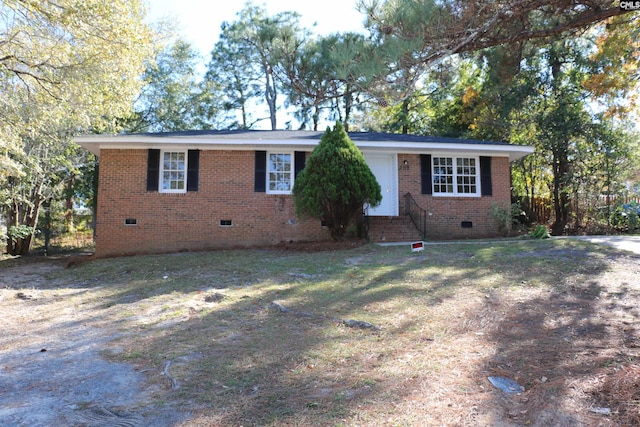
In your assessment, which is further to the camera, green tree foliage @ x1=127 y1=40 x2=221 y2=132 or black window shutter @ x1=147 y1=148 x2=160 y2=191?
green tree foliage @ x1=127 y1=40 x2=221 y2=132

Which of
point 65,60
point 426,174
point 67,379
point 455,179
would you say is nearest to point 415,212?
point 426,174

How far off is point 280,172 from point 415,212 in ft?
Result: 13.8

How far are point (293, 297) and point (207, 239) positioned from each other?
665 centimetres

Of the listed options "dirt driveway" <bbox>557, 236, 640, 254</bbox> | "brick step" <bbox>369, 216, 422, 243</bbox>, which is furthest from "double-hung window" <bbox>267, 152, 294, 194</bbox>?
"dirt driveway" <bbox>557, 236, 640, 254</bbox>

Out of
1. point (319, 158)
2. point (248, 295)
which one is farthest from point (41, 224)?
point (248, 295)

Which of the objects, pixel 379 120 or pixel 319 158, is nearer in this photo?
pixel 319 158

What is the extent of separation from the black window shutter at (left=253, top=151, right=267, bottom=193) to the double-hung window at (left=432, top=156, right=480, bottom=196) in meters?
5.21

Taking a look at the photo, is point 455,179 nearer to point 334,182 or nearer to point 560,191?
point 334,182

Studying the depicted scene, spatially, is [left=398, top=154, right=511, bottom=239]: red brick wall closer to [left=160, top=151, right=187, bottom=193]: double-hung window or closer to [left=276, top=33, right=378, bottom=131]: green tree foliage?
[left=276, top=33, right=378, bottom=131]: green tree foliage

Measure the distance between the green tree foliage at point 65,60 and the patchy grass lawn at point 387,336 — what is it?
4.72 metres

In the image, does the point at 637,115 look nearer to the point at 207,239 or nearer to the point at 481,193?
the point at 481,193

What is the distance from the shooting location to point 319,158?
10.6 metres

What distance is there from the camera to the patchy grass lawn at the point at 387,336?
3100 mm

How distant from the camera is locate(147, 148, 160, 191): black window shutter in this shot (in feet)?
40.8
